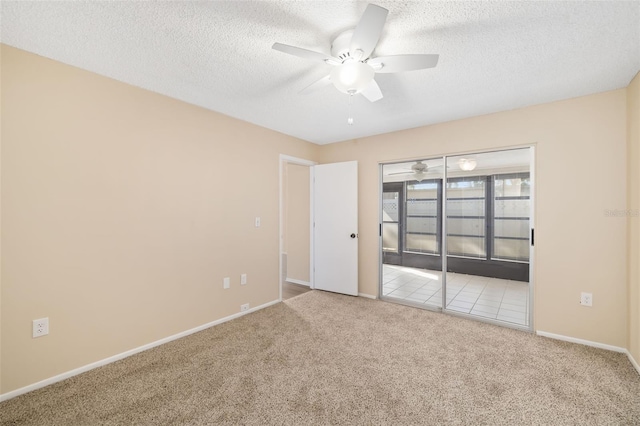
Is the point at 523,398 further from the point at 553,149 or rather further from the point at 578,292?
the point at 553,149

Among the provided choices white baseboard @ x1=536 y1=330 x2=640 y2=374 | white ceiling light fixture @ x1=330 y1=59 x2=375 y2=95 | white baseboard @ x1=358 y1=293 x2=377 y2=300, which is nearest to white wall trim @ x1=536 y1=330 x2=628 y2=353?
white baseboard @ x1=536 y1=330 x2=640 y2=374

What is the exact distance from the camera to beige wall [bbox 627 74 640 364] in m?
2.26

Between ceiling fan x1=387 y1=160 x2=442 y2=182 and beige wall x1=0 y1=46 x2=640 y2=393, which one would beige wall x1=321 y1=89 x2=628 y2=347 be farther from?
ceiling fan x1=387 y1=160 x2=442 y2=182

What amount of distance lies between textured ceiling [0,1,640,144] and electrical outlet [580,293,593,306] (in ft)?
6.46

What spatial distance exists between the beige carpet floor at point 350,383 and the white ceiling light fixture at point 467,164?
195 centimetres

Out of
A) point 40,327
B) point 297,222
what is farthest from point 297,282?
point 40,327

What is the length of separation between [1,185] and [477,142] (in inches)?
172

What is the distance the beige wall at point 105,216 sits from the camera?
75.7 inches

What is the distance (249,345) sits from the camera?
2.63 metres

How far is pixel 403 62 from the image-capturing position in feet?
5.72

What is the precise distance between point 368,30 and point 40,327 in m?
3.03

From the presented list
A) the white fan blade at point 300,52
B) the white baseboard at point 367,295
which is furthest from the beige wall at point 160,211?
the white fan blade at point 300,52

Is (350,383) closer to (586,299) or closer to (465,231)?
(586,299)

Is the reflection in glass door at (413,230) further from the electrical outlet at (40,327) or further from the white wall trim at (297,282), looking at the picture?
the electrical outlet at (40,327)
